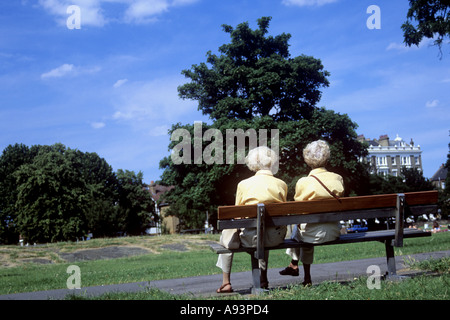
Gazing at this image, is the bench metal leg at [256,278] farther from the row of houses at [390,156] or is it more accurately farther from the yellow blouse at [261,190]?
the row of houses at [390,156]

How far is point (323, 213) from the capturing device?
528cm

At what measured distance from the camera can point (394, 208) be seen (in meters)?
5.63

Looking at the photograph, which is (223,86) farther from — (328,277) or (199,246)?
(328,277)

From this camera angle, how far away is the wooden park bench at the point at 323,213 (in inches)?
197

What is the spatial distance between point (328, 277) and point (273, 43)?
101ft

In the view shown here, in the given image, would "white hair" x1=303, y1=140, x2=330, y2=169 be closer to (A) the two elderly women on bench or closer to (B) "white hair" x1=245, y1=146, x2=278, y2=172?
(A) the two elderly women on bench

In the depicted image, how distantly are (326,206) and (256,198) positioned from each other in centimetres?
82

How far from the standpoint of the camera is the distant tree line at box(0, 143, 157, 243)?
1880 inches

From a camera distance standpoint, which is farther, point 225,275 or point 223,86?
point 223,86

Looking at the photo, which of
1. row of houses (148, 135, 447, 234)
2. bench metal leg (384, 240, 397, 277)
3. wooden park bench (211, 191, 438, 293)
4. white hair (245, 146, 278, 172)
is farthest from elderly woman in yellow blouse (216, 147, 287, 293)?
row of houses (148, 135, 447, 234)

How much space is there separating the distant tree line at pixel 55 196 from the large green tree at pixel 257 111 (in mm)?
18843

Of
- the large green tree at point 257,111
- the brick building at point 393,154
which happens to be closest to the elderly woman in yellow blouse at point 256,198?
the large green tree at point 257,111
